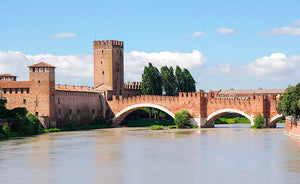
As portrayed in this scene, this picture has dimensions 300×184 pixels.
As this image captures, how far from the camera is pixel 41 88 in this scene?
4500 cm

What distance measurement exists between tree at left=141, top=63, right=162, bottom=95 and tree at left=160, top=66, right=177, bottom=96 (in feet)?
3.09

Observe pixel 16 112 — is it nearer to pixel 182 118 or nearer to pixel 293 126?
pixel 182 118

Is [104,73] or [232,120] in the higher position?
[104,73]

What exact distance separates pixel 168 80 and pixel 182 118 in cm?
889

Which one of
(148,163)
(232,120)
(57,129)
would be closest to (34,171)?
(148,163)

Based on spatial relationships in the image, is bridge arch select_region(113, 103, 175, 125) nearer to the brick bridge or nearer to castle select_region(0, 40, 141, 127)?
the brick bridge

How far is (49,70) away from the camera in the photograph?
44906 mm

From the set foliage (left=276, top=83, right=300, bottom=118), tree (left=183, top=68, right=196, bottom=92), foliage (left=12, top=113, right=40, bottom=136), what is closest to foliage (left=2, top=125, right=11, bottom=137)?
foliage (left=12, top=113, right=40, bottom=136)

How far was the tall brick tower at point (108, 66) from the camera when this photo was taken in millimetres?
55938

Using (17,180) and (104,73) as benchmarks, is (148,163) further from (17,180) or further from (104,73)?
(104,73)

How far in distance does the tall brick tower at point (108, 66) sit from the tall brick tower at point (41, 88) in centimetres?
1142

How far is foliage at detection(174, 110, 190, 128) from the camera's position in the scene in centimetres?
4900

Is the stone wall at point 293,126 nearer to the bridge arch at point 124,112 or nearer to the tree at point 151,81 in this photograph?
the bridge arch at point 124,112

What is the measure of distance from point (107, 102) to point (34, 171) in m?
32.5
